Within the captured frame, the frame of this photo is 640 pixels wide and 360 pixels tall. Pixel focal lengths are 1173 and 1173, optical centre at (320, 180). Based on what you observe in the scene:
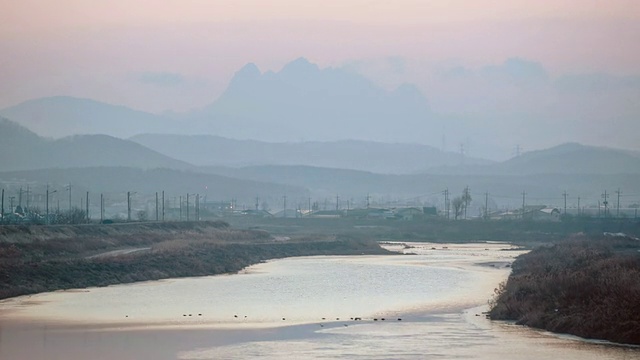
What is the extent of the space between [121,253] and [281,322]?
101 feet

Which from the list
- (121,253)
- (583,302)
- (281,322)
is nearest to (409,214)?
(121,253)

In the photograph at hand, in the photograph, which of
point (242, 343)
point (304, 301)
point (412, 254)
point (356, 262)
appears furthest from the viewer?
point (412, 254)

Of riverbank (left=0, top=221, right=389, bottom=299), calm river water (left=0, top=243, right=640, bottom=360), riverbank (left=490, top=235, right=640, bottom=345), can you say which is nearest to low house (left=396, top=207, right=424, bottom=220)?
riverbank (left=0, top=221, right=389, bottom=299)

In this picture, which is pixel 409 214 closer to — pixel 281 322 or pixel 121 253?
pixel 121 253

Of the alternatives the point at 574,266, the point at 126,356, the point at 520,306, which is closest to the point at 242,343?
the point at 126,356

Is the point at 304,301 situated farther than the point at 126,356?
Yes

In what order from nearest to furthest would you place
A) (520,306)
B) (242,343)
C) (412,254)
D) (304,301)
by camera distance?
(242,343) < (520,306) < (304,301) < (412,254)

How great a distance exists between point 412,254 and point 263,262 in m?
14.6

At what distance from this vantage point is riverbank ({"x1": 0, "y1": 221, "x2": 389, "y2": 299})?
2188 inches

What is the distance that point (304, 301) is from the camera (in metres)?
50.8

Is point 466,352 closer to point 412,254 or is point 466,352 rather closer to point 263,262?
point 263,262

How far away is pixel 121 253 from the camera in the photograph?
7131 centimetres

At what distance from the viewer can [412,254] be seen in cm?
9194

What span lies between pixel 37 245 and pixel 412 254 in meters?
33.5
